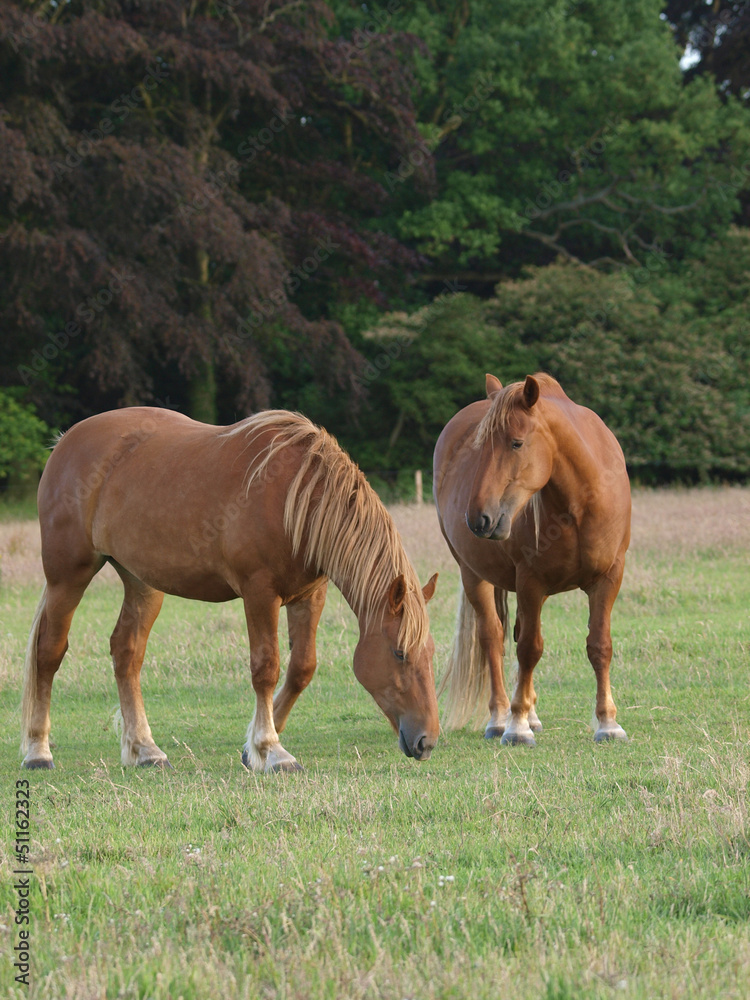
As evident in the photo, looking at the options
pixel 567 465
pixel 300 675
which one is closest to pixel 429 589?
pixel 300 675

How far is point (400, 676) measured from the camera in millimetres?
4953

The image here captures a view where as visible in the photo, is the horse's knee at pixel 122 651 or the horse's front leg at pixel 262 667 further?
the horse's knee at pixel 122 651

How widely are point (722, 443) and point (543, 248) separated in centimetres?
888

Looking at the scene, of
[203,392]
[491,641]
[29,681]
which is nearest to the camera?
[29,681]

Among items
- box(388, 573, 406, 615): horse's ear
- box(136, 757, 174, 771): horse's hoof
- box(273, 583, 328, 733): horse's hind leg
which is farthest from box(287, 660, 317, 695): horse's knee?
box(388, 573, 406, 615): horse's ear

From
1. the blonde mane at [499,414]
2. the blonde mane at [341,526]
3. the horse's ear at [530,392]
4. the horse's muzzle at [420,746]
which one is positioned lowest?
the horse's muzzle at [420,746]

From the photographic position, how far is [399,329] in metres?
26.3

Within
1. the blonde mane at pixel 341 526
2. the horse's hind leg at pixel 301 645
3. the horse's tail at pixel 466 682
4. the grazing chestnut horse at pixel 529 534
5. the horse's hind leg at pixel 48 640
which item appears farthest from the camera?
the horse's tail at pixel 466 682

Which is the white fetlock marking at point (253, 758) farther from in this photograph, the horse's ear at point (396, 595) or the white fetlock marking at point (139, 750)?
the horse's ear at point (396, 595)

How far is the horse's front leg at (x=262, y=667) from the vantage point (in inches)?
214

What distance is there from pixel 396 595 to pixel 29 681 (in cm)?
242

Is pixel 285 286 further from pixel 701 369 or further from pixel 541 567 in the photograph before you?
pixel 541 567

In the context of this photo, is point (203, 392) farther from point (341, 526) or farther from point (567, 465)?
point (341, 526)

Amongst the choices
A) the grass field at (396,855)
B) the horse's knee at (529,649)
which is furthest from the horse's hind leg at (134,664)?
the horse's knee at (529,649)
